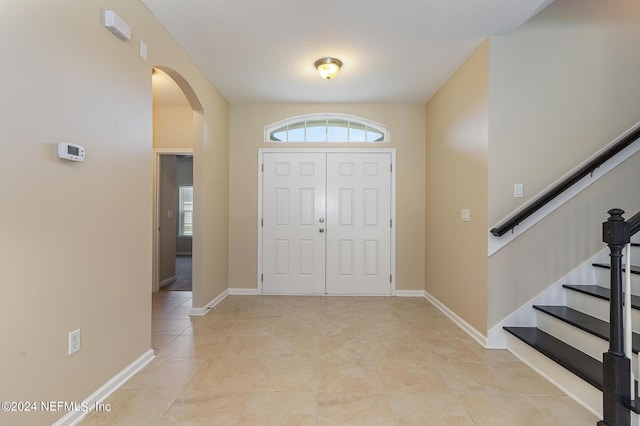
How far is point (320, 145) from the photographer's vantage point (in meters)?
4.54

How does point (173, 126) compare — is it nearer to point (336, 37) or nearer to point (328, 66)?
point (328, 66)

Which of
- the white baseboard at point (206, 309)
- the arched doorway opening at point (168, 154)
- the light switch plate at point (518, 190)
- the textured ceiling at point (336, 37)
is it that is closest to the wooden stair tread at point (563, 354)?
the light switch plate at point (518, 190)

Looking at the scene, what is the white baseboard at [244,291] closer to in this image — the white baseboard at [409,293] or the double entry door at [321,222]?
the double entry door at [321,222]

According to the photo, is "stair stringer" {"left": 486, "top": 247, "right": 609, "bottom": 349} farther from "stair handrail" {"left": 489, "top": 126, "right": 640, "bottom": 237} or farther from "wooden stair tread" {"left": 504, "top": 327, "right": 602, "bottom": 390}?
"stair handrail" {"left": 489, "top": 126, "right": 640, "bottom": 237}

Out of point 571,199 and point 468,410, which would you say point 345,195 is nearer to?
point 571,199

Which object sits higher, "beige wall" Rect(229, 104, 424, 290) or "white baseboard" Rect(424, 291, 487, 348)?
"beige wall" Rect(229, 104, 424, 290)

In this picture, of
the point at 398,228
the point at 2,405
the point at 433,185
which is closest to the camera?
the point at 2,405

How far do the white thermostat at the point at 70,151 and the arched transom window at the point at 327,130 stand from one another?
2973 millimetres

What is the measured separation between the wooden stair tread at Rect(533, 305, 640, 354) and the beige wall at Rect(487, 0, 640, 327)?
0.19 metres

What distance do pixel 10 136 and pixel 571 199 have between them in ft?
12.0

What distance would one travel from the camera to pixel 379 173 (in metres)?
4.54

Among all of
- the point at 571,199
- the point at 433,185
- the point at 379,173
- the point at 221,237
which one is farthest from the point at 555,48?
the point at 221,237

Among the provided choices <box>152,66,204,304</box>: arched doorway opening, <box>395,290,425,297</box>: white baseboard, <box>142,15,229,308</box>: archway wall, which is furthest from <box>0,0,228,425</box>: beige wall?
<box>395,290,425,297</box>: white baseboard

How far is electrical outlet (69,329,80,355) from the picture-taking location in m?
1.70
